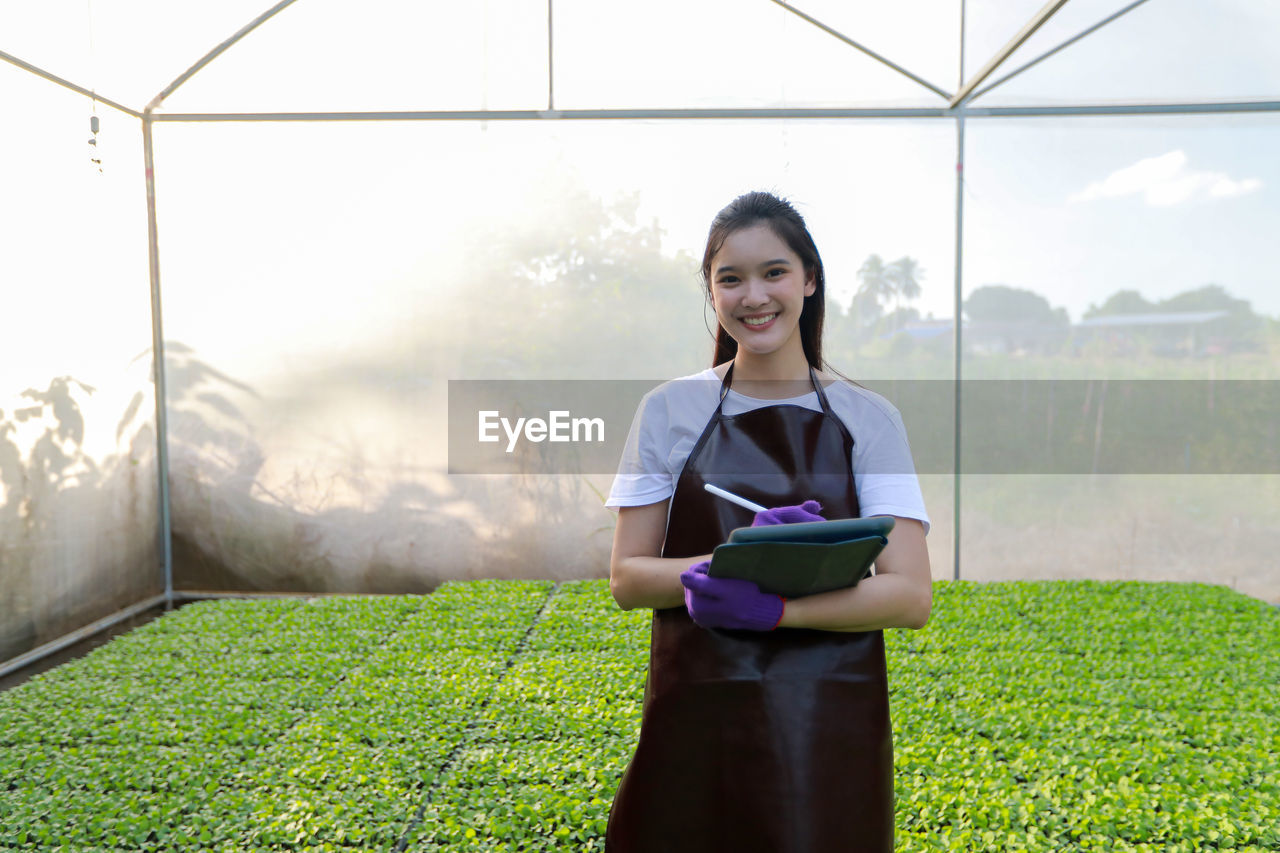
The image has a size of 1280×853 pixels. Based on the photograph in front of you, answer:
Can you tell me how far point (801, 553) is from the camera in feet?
3.51

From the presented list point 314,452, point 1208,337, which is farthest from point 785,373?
point 1208,337

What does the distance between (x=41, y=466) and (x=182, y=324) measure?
1.40m

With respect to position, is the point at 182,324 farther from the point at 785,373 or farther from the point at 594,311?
the point at 785,373

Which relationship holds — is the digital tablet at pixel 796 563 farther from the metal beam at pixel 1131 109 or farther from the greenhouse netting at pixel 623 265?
the metal beam at pixel 1131 109

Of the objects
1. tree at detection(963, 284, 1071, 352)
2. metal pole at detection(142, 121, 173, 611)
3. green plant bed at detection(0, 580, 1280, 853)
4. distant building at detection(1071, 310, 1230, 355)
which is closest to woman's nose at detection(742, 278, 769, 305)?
green plant bed at detection(0, 580, 1280, 853)

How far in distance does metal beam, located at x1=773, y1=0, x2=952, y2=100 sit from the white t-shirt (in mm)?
4427

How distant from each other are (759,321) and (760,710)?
2.03 ft

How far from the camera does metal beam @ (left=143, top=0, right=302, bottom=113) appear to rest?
5.03 m

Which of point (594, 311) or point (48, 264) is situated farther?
point (594, 311)

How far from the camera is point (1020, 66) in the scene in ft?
16.2

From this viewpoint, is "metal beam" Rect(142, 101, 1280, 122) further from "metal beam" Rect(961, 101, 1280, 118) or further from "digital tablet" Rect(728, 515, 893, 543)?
"digital tablet" Rect(728, 515, 893, 543)

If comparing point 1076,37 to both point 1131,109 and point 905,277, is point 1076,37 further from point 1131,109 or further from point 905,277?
point 905,277

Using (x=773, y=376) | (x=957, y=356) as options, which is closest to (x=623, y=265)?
(x=957, y=356)

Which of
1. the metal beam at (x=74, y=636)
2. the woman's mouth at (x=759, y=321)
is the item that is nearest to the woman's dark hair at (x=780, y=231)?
the woman's mouth at (x=759, y=321)
